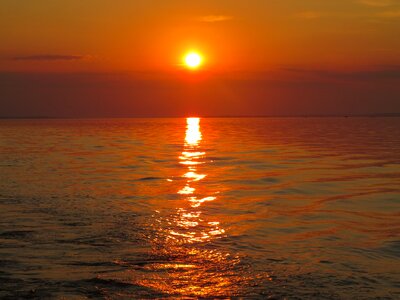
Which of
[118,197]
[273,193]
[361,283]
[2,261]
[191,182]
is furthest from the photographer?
[191,182]

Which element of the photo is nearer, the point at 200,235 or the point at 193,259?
the point at 193,259

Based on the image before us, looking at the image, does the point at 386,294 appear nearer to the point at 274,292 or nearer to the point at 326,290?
the point at 326,290

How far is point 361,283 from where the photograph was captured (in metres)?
8.18

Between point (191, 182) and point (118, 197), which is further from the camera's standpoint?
point (191, 182)

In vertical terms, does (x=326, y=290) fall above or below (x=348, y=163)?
below

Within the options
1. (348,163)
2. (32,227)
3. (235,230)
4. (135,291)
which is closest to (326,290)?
(135,291)

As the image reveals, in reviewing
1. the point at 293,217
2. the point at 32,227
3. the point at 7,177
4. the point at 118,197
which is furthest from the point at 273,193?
the point at 7,177

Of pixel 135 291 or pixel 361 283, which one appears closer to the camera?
pixel 135 291

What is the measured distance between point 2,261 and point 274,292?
16.2 ft

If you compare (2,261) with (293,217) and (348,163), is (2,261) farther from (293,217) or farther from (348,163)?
(348,163)

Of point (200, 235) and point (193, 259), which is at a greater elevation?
point (200, 235)

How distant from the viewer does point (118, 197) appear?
1700cm

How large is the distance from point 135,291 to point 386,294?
3.83 metres

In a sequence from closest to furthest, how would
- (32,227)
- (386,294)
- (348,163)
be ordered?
(386,294) → (32,227) → (348,163)
